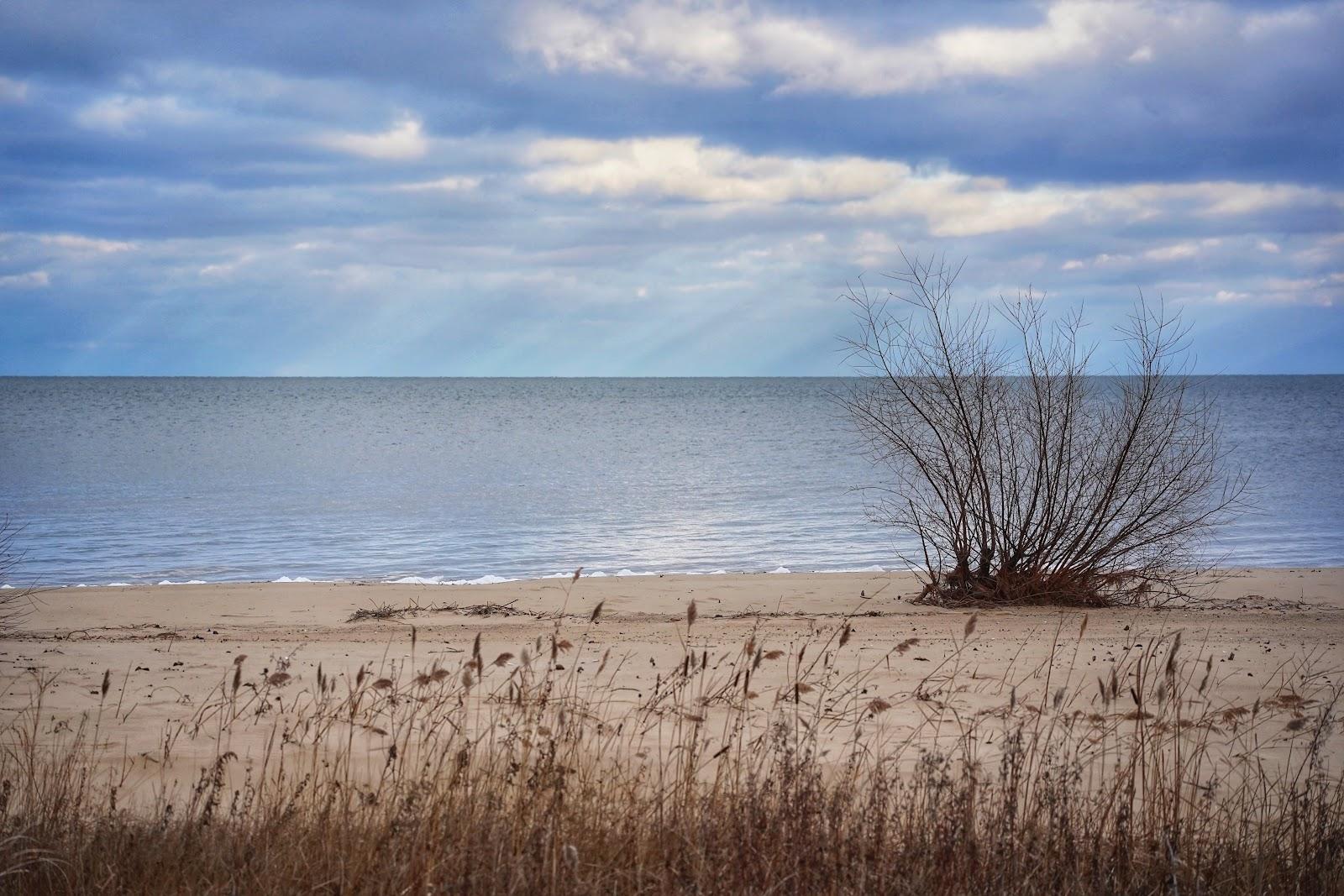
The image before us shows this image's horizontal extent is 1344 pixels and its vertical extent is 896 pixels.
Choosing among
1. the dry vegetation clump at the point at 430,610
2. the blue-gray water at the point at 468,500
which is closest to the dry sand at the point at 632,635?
the dry vegetation clump at the point at 430,610

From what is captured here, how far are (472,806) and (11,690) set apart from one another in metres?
5.83

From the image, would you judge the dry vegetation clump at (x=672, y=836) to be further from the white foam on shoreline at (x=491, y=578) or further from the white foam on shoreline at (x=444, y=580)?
the white foam on shoreline at (x=491, y=578)

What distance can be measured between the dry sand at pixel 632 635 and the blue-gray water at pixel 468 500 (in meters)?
3.06

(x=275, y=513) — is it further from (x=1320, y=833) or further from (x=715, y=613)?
(x=1320, y=833)

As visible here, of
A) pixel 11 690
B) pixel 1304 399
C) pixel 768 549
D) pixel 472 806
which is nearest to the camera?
pixel 472 806

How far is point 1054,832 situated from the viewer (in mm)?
5039

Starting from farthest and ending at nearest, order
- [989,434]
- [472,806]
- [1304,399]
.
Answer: [1304,399], [989,434], [472,806]

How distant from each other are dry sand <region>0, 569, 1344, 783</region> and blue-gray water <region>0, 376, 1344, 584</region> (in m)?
3.06

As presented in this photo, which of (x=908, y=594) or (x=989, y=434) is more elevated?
(x=989, y=434)

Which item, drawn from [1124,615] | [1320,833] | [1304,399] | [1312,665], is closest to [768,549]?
[1124,615]

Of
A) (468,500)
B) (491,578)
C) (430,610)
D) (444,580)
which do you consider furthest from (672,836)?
(468,500)

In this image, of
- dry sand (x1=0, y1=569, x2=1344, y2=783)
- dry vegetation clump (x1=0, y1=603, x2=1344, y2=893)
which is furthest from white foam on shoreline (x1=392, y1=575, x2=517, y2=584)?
dry vegetation clump (x1=0, y1=603, x2=1344, y2=893)

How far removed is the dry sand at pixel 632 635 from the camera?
28.0 feet

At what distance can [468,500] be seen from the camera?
30797 mm
